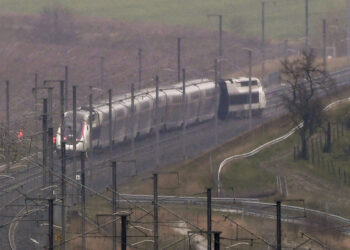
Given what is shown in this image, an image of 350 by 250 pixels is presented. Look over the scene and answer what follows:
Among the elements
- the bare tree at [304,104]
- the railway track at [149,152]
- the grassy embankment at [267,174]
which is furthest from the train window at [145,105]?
the bare tree at [304,104]

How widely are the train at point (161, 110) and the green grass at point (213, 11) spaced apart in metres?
32.3

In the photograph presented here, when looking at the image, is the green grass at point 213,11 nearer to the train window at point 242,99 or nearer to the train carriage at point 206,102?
the train window at point 242,99

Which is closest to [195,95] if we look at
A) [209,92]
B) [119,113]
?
[209,92]

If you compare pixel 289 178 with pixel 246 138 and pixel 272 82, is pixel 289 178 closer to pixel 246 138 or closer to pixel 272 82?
pixel 246 138

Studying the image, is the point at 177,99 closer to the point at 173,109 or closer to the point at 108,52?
the point at 173,109

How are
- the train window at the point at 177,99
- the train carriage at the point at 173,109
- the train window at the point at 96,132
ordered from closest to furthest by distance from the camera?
the train window at the point at 96,132 < the train carriage at the point at 173,109 < the train window at the point at 177,99

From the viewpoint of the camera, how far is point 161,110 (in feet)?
206

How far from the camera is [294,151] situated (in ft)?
185

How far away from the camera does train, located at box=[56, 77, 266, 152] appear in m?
57.0

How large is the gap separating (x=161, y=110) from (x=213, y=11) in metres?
48.1

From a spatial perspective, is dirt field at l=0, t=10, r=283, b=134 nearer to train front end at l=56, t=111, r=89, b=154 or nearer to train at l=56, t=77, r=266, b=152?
train at l=56, t=77, r=266, b=152

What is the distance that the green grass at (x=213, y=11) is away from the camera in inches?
4082

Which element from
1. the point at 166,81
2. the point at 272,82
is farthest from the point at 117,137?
the point at 166,81

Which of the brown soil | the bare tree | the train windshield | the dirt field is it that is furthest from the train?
the brown soil
